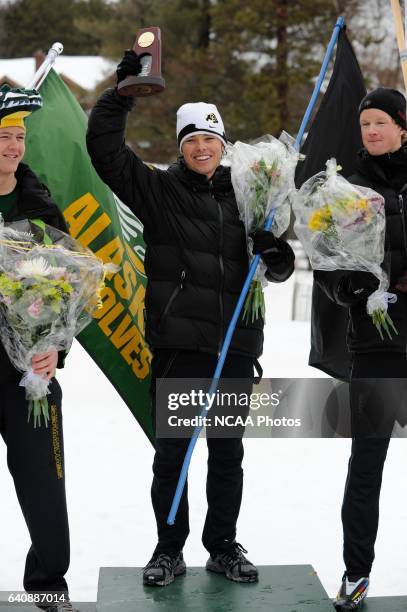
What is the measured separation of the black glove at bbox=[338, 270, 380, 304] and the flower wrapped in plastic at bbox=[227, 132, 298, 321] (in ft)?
1.27

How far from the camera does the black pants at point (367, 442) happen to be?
3.70m

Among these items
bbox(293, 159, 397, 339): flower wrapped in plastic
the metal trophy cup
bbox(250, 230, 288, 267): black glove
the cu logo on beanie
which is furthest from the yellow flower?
the metal trophy cup

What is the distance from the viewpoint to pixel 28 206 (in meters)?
3.37

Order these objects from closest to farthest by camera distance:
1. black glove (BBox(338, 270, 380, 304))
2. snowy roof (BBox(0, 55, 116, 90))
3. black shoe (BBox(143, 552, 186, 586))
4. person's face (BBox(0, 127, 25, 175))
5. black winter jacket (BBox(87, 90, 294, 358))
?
person's face (BBox(0, 127, 25, 175))
black glove (BBox(338, 270, 380, 304))
black winter jacket (BBox(87, 90, 294, 358))
black shoe (BBox(143, 552, 186, 586))
snowy roof (BBox(0, 55, 116, 90))

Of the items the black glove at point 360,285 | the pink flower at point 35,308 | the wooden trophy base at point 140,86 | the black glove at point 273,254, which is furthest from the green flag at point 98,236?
the pink flower at point 35,308

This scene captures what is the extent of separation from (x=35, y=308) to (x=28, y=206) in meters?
0.41

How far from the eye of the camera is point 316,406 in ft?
15.5

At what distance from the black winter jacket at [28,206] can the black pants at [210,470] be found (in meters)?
0.57

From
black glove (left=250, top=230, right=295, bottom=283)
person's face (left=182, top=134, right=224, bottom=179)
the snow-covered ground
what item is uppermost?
person's face (left=182, top=134, right=224, bottom=179)

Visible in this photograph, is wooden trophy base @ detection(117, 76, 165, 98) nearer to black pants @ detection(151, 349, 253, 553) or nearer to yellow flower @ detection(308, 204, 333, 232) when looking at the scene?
yellow flower @ detection(308, 204, 333, 232)

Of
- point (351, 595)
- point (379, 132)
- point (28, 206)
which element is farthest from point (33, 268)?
point (351, 595)

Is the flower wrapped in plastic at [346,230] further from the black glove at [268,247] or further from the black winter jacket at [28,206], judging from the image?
the black winter jacket at [28,206]

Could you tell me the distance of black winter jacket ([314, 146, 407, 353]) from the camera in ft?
11.9

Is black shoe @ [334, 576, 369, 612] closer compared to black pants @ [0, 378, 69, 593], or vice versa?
black pants @ [0, 378, 69, 593]
